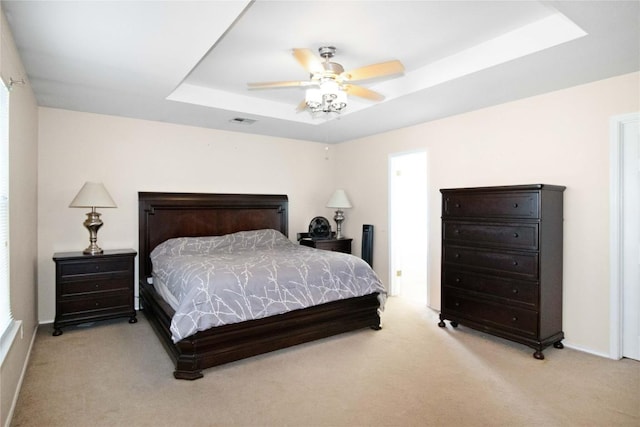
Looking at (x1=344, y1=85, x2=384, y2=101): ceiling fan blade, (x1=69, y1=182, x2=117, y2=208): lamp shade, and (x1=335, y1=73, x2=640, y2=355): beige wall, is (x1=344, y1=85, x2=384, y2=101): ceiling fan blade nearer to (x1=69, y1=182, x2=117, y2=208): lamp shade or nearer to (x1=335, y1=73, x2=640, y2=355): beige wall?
(x1=335, y1=73, x2=640, y2=355): beige wall

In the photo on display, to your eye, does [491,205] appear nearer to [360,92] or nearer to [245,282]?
[360,92]

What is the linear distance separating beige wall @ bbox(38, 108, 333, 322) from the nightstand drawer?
0.53 meters

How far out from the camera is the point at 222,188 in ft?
16.8

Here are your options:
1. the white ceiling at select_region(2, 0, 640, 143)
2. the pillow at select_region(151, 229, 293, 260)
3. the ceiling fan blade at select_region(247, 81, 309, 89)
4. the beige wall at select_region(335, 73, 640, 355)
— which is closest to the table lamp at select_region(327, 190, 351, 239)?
the pillow at select_region(151, 229, 293, 260)

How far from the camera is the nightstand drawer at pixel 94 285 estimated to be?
145 inches

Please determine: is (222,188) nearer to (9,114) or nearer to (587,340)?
(9,114)

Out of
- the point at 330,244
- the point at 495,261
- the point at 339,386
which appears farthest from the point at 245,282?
the point at 330,244

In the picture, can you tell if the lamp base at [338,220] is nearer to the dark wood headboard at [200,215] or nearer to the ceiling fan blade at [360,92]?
the dark wood headboard at [200,215]

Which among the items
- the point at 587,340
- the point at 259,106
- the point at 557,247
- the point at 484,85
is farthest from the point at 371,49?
the point at 587,340

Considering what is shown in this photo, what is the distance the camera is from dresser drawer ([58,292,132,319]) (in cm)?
367

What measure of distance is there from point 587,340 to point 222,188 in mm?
4425

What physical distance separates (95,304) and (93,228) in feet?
2.66

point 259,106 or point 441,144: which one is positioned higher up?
point 259,106

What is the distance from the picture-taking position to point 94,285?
383 cm
